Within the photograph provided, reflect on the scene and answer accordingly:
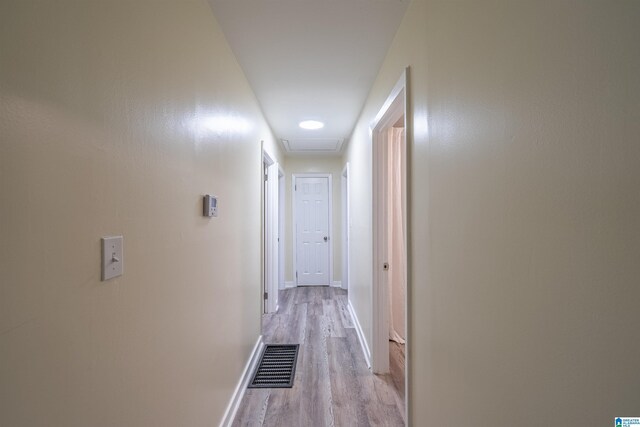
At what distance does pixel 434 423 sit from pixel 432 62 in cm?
153

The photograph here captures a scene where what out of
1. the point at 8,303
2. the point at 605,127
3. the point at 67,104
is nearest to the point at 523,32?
the point at 605,127

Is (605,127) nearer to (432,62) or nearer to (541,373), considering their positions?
Result: (541,373)

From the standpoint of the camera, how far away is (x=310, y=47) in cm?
192

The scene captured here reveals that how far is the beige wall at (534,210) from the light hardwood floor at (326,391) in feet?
3.07

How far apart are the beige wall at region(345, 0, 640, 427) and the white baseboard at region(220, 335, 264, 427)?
4.15 ft

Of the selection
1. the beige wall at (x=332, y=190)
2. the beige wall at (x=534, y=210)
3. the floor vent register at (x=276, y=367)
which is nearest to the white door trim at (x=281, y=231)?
the beige wall at (x=332, y=190)

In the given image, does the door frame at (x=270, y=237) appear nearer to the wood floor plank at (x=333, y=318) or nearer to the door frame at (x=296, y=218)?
the wood floor plank at (x=333, y=318)

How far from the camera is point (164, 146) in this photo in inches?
43.3

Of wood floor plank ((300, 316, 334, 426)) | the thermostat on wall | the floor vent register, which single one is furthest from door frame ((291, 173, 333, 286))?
the thermostat on wall

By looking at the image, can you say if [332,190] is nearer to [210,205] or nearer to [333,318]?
[333,318]

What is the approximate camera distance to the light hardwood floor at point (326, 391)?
1931mm

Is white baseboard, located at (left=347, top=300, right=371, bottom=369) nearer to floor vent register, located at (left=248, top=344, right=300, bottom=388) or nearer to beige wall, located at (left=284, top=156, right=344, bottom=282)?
floor vent register, located at (left=248, top=344, right=300, bottom=388)

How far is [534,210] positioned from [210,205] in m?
1.36

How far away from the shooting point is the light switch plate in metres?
0.78
